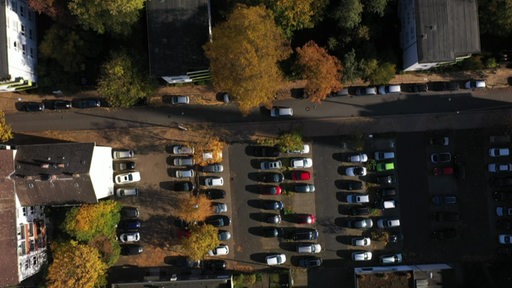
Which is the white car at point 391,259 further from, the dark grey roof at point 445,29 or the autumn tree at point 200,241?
the dark grey roof at point 445,29

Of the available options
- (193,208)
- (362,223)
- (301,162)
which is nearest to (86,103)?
(193,208)

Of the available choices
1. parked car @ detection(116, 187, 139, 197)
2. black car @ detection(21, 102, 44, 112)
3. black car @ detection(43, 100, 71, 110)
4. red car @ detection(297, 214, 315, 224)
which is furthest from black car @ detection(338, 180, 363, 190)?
black car @ detection(21, 102, 44, 112)

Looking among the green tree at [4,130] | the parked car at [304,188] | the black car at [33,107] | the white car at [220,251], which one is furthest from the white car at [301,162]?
the green tree at [4,130]

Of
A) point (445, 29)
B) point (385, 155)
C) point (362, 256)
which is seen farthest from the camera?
point (385, 155)

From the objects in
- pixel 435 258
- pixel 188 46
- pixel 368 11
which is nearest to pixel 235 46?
pixel 188 46

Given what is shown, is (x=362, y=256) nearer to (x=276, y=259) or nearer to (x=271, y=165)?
(x=276, y=259)

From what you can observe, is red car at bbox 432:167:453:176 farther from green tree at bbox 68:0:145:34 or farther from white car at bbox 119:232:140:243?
green tree at bbox 68:0:145:34

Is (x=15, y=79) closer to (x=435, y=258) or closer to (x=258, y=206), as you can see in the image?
(x=258, y=206)
